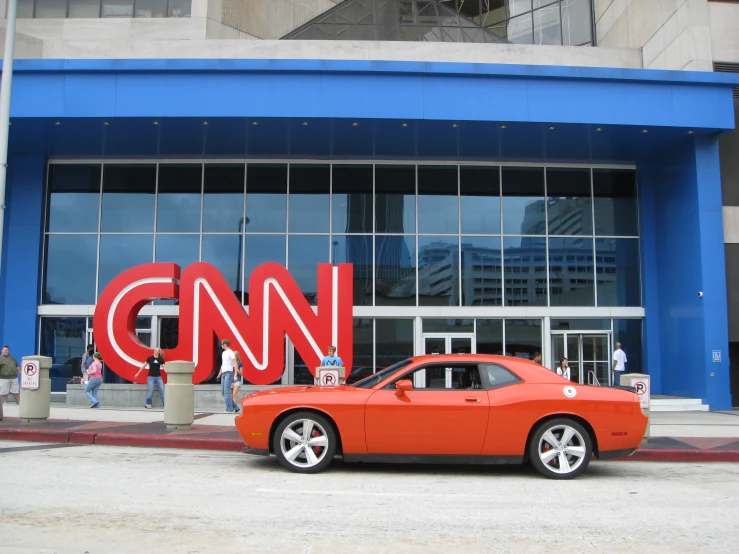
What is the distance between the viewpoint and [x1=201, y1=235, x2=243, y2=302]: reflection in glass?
21.8 metres

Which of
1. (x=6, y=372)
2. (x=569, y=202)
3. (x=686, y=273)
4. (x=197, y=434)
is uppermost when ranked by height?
(x=569, y=202)

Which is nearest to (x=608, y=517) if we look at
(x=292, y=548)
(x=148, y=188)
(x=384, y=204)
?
(x=292, y=548)

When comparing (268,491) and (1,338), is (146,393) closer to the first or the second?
(1,338)

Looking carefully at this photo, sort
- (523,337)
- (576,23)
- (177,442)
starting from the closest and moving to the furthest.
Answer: (177,442) → (523,337) → (576,23)

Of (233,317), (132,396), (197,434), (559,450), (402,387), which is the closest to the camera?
(402,387)

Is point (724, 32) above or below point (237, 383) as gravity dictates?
above

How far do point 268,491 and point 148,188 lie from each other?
16682 millimetres

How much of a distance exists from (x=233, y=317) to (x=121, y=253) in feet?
16.9

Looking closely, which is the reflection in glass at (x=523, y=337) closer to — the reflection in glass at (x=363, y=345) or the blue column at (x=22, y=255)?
the reflection in glass at (x=363, y=345)

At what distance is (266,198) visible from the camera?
22141 millimetres

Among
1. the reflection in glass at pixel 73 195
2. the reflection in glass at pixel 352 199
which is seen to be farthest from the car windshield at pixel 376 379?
the reflection in glass at pixel 73 195

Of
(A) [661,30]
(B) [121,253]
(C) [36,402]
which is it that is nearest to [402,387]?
(C) [36,402]

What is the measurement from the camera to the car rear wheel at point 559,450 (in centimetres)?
861

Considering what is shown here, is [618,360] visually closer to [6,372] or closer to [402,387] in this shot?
[402,387]
